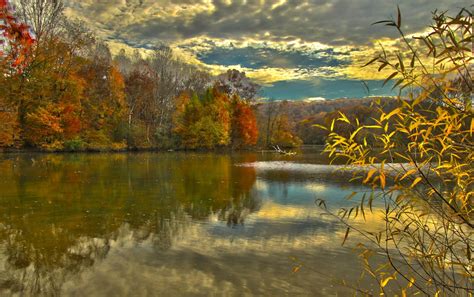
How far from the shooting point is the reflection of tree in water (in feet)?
17.4

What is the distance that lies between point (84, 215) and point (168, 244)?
3.37 metres

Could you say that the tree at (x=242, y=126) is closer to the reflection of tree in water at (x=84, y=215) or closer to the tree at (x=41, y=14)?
the tree at (x=41, y=14)

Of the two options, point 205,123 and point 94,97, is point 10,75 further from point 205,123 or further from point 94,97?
point 205,123

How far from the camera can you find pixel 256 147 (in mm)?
60438

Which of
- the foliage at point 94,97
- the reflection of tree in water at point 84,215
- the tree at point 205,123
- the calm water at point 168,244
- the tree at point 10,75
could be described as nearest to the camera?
the calm water at point 168,244

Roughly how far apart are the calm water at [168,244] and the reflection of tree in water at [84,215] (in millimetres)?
26

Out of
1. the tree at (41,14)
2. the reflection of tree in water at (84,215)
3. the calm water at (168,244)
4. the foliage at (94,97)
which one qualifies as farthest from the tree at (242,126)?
the calm water at (168,244)

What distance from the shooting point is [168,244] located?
6.46m

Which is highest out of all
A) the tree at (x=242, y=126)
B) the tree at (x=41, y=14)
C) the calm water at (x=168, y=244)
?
the tree at (x=41, y=14)

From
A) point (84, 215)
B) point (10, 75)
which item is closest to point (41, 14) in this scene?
point (10, 75)

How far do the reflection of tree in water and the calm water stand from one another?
0.03 m

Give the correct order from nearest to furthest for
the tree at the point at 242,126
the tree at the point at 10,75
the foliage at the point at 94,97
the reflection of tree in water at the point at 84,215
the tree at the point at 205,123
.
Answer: the reflection of tree in water at the point at 84,215 < the tree at the point at 10,75 < the foliage at the point at 94,97 < the tree at the point at 205,123 < the tree at the point at 242,126

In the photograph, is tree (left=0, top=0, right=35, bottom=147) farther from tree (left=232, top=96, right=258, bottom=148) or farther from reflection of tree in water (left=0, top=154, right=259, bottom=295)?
tree (left=232, top=96, right=258, bottom=148)

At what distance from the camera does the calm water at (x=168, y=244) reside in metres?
4.68
